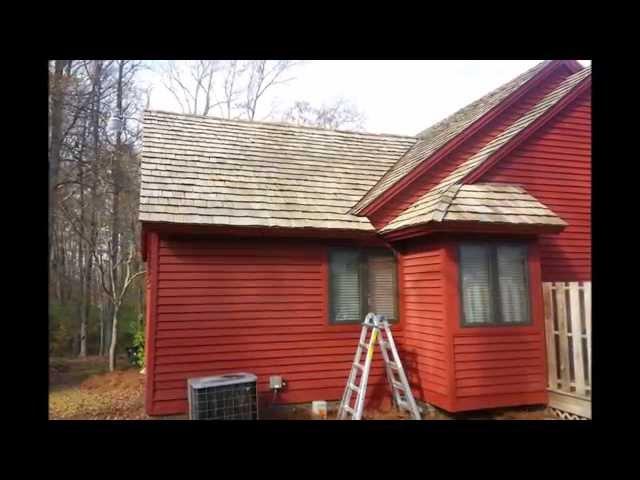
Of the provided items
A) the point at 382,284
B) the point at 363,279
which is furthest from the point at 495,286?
the point at 363,279

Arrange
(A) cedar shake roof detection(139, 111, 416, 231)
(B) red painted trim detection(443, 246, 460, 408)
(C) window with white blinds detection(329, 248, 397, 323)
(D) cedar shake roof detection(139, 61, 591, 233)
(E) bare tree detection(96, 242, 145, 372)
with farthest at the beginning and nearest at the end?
(E) bare tree detection(96, 242, 145, 372)
(C) window with white blinds detection(329, 248, 397, 323)
(A) cedar shake roof detection(139, 111, 416, 231)
(D) cedar shake roof detection(139, 61, 591, 233)
(B) red painted trim detection(443, 246, 460, 408)

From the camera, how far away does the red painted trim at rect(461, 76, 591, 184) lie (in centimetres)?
705

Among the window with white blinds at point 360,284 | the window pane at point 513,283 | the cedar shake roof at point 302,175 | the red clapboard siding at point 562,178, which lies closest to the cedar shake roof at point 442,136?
the cedar shake roof at point 302,175

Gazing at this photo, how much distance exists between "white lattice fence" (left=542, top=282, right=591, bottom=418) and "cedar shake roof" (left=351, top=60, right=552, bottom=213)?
3126 mm

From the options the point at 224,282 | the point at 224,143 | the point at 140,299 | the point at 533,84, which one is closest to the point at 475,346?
the point at 224,282

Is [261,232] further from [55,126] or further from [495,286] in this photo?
[55,126]

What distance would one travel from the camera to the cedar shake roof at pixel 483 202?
20.4ft

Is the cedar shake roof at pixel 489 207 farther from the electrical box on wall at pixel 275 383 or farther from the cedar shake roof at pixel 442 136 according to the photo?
the electrical box on wall at pixel 275 383

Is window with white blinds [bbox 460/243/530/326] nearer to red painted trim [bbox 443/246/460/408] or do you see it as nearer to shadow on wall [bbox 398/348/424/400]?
red painted trim [bbox 443/246/460/408]

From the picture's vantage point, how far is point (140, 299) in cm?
1616

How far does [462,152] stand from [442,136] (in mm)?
1094

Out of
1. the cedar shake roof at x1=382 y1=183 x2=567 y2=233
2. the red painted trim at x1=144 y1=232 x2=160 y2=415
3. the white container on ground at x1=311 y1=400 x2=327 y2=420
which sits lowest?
the white container on ground at x1=311 y1=400 x2=327 y2=420

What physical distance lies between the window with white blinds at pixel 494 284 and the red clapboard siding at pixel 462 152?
1662 millimetres

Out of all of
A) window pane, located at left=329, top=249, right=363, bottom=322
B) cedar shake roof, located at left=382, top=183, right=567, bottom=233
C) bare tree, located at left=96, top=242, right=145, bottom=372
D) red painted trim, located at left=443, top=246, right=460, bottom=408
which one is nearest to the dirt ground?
red painted trim, located at left=443, top=246, right=460, bottom=408
